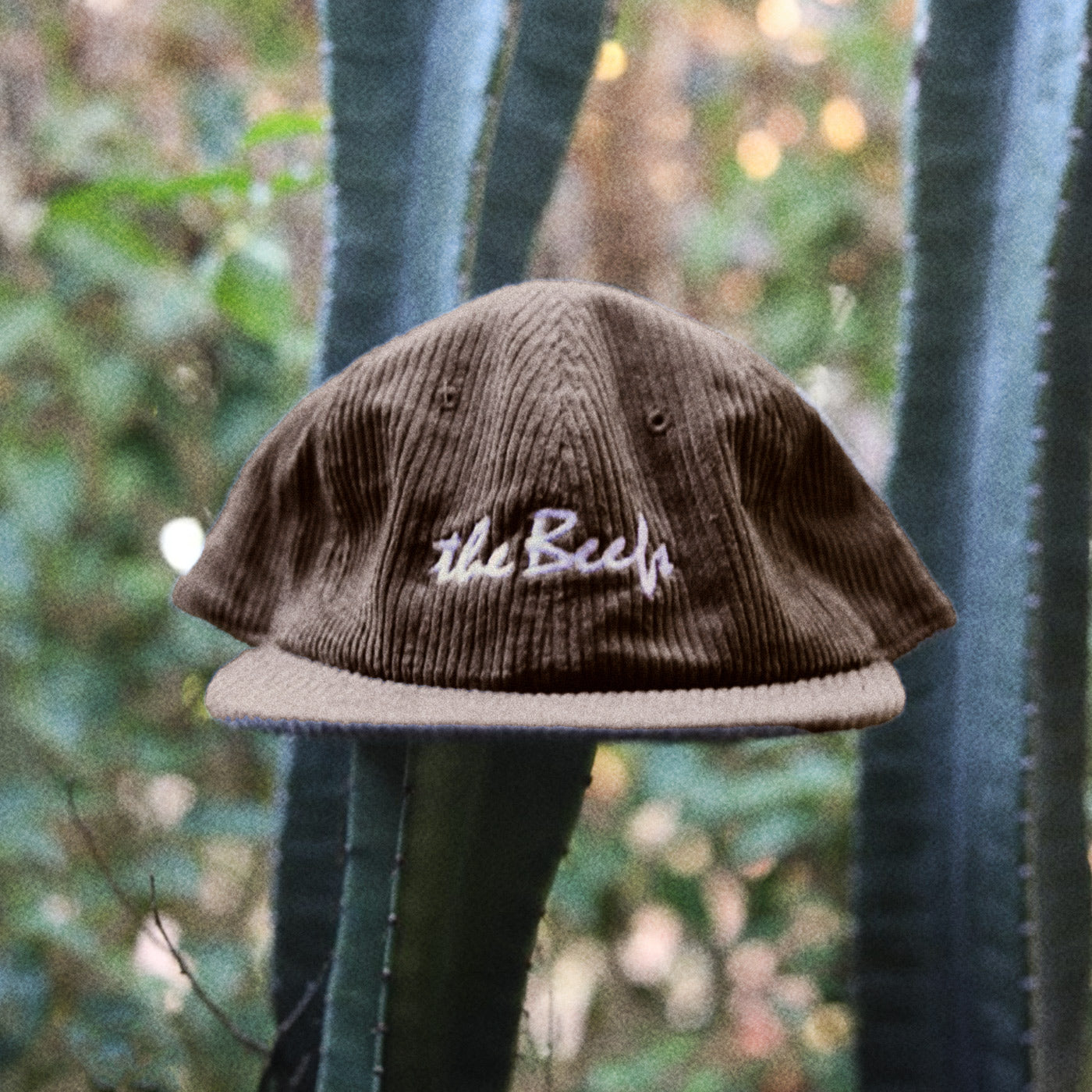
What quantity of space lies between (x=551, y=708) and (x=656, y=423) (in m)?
0.12

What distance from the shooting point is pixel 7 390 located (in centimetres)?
94

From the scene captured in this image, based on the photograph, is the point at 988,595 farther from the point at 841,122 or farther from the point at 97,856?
the point at 841,122

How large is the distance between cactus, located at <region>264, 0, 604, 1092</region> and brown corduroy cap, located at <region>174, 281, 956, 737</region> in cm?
10

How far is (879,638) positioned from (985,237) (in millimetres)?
291

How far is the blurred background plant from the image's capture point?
2.54 feet

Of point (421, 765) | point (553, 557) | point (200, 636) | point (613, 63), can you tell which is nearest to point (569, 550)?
point (553, 557)

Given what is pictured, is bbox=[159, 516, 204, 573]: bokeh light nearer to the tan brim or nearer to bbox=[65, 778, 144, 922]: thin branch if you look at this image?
bbox=[65, 778, 144, 922]: thin branch

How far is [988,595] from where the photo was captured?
600 millimetres

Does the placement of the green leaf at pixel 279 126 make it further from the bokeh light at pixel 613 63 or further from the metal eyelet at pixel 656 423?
the bokeh light at pixel 613 63

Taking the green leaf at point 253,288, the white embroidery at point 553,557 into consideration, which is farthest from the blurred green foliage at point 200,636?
the white embroidery at point 553,557

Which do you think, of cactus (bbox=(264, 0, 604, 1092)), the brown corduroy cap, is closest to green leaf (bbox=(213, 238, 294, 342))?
cactus (bbox=(264, 0, 604, 1092))

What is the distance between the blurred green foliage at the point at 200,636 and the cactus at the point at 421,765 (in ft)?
0.29

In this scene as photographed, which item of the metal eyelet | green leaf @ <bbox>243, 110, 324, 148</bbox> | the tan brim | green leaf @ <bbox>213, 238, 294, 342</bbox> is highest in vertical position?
green leaf @ <bbox>243, 110, 324, 148</bbox>

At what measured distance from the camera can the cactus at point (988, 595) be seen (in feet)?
1.88
